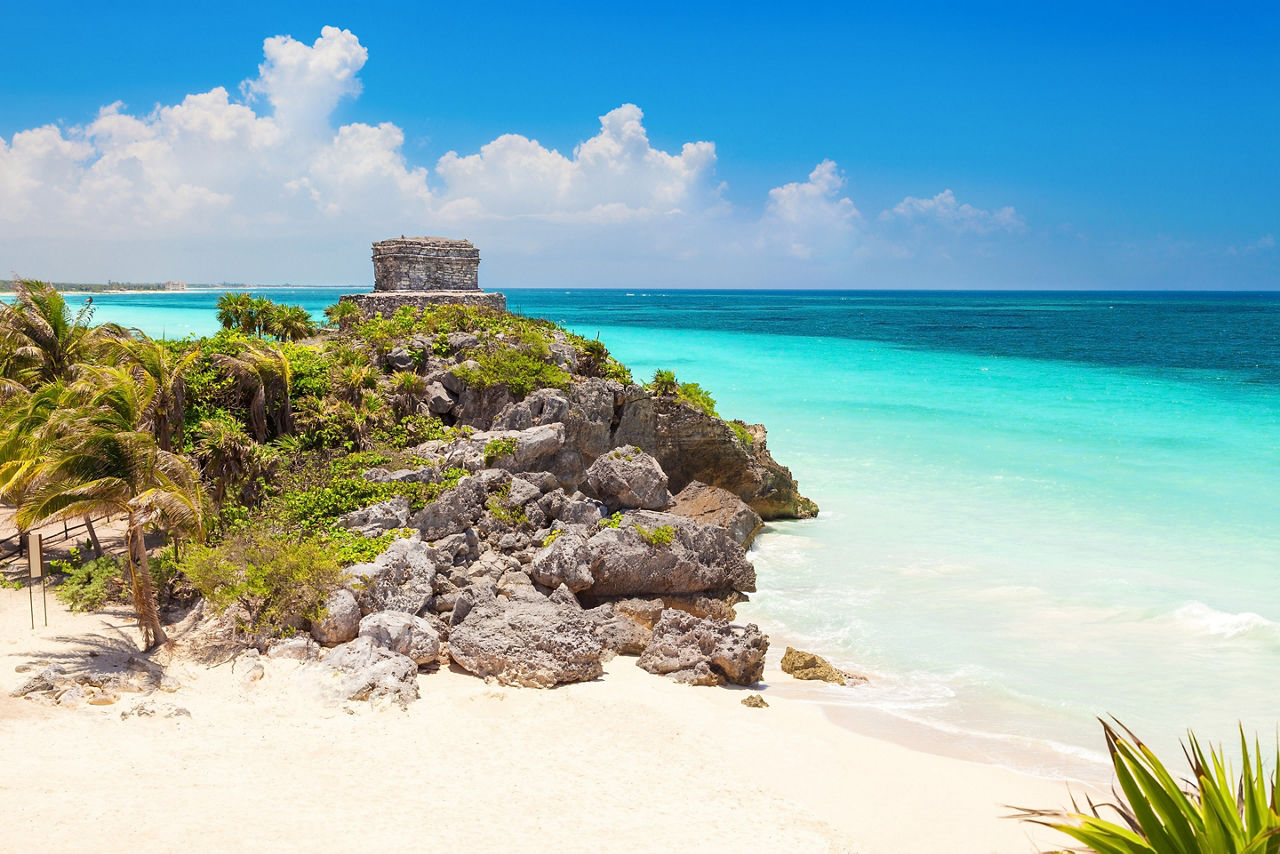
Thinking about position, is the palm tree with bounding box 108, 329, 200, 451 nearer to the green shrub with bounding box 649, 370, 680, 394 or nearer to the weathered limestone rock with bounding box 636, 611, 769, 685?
the weathered limestone rock with bounding box 636, 611, 769, 685

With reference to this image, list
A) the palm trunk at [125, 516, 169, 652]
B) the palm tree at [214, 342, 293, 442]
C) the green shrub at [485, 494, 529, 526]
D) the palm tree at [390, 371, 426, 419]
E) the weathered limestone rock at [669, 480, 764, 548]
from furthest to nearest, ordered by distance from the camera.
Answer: the palm tree at [390, 371, 426, 419] < the weathered limestone rock at [669, 480, 764, 548] < the palm tree at [214, 342, 293, 442] < the green shrub at [485, 494, 529, 526] < the palm trunk at [125, 516, 169, 652]

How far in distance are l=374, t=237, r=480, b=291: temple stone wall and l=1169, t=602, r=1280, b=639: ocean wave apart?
60.2ft

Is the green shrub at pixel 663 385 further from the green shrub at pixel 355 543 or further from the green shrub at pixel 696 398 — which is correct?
the green shrub at pixel 355 543

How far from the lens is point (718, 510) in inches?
602

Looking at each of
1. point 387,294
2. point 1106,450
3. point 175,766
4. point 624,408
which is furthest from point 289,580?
point 1106,450

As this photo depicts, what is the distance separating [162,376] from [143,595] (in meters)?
3.64

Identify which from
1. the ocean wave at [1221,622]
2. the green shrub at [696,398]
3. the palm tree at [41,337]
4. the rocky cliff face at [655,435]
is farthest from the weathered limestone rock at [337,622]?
the ocean wave at [1221,622]

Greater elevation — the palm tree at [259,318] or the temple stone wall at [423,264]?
the temple stone wall at [423,264]

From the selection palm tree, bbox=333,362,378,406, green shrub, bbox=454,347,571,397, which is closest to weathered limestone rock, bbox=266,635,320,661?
palm tree, bbox=333,362,378,406

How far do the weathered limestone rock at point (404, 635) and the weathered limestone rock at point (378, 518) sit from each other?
7.24 ft

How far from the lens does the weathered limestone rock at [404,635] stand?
9.85 meters

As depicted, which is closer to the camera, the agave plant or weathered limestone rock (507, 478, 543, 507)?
the agave plant

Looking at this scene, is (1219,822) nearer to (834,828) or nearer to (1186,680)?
(834,828)

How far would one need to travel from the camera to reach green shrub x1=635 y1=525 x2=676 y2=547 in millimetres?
12148
